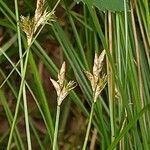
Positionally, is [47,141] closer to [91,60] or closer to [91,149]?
[91,149]

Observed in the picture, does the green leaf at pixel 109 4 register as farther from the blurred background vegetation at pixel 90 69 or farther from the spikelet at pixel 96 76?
the spikelet at pixel 96 76

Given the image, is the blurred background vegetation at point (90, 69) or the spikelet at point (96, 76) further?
the blurred background vegetation at point (90, 69)

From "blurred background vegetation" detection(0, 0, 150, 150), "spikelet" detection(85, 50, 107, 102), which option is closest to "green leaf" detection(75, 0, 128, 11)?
"blurred background vegetation" detection(0, 0, 150, 150)

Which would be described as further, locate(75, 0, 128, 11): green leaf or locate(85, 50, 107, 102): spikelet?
locate(75, 0, 128, 11): green leaf

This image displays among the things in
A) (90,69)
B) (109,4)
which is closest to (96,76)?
(109,4)

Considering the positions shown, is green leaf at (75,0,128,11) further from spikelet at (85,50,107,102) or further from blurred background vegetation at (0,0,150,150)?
spikelet at (85,50,107,102)

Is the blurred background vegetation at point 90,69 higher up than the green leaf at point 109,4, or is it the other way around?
the green leaf at point 109,4

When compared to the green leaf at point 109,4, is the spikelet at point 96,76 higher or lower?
lower

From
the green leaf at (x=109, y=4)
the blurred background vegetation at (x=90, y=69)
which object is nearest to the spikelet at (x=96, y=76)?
the blurred background vegetation at (x=90, y=69)

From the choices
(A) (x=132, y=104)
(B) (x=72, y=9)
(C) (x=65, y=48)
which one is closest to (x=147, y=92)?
(A) (x=132, y=104)

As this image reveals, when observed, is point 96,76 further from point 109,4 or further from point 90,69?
point 90,69

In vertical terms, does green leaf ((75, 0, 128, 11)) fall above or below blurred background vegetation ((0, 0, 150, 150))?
above
